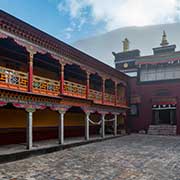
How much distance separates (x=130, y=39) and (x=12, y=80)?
170921mm

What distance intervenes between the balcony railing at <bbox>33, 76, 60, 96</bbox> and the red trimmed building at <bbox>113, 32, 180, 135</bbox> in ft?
40.7

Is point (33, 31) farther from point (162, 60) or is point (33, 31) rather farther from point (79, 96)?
point (162, 60)

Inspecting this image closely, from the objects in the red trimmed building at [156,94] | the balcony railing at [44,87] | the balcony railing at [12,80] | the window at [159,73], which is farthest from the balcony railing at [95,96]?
the window at [159,73]

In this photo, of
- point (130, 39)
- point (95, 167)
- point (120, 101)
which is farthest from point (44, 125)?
point (130, 39)

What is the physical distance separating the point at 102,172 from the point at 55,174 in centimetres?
159

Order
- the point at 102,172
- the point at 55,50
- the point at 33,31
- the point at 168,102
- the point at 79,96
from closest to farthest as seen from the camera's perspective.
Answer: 1. the point at 102,172
2. the point at 33,31
3. the point at 55,50
4. the point at 79,96
5. the point at 168,102

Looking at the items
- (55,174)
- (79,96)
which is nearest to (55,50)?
(79,96)

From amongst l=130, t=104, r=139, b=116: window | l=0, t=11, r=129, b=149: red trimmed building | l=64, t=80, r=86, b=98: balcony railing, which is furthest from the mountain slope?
l=64, t=80, r=86, b=98: balcony railing

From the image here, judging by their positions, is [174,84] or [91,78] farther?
[174,84]

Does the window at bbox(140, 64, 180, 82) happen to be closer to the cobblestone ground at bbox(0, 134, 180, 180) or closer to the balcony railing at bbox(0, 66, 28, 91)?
the cobblestone ground at bbox(0, 134, 180, 180)

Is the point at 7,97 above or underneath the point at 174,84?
underneath

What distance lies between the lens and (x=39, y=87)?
476 inches

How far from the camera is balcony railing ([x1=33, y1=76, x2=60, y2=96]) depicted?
11.8 meters

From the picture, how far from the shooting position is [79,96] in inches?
587
